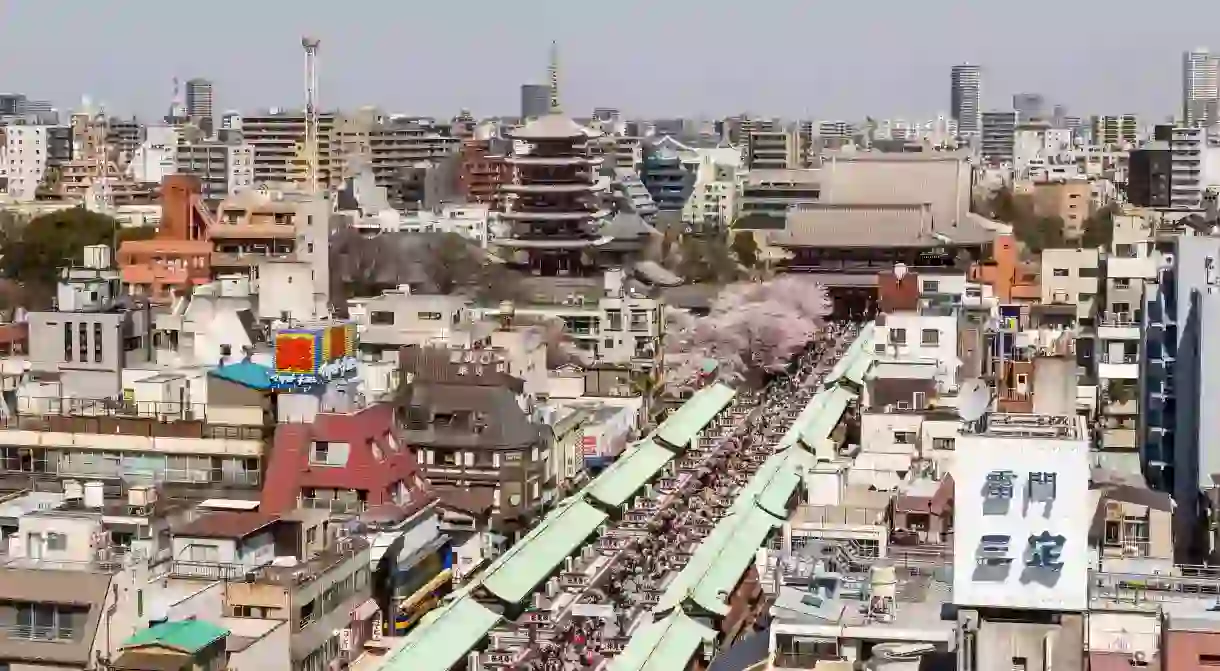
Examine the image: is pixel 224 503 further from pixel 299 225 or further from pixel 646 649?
pixel 299 225

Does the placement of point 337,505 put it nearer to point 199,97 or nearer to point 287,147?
point 287,147

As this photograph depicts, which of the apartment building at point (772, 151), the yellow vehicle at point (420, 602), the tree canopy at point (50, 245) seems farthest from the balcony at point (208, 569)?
the apartment building at point (772, 151)

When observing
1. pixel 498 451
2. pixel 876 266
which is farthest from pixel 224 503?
pixel 876 266

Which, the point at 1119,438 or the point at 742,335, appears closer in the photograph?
the point at 1119,438

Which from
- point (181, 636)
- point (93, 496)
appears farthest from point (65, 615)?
point (93, 496)

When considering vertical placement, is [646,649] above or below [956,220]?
below
